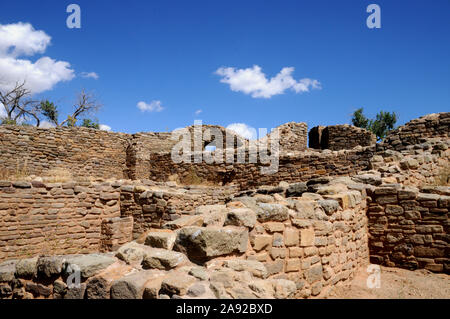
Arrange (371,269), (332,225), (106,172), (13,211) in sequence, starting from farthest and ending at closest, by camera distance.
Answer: (106,172)
(13,211)
(371,269)
(332,225)

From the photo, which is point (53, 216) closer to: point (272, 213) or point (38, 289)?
point (38, 289)

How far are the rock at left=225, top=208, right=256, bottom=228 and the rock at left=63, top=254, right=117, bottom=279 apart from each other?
119cm

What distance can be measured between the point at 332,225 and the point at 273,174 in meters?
6.79

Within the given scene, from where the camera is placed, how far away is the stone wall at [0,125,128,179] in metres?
11.4

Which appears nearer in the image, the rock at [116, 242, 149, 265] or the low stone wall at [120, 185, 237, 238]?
the rock at [116, 242, 149, 265]

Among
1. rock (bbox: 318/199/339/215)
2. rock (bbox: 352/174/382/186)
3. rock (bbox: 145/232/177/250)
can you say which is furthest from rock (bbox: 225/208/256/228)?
rock (bbox: 352/174/382/186)

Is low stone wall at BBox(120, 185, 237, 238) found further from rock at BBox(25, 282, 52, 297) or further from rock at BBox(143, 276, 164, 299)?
rock at BBox(143, 276, 164, 299)

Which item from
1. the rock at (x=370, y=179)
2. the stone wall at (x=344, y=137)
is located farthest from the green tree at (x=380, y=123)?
the rock at (x=370, y=179)

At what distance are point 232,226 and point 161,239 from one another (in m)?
0.74

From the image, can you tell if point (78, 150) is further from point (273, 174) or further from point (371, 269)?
point (371, 269)

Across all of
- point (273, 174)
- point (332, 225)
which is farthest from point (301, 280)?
point (273, 174)

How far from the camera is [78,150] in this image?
13.2 metres
